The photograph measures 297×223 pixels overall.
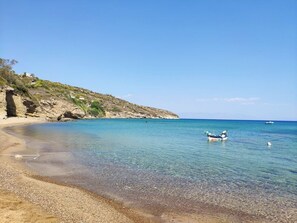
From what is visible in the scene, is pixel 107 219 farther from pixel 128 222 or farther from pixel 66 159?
pixel 66 159

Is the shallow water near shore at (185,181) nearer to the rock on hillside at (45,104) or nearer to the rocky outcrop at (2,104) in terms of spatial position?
the rocky outcrop at (2,104)

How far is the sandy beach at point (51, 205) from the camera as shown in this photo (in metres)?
9.78

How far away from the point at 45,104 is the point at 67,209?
10624cm

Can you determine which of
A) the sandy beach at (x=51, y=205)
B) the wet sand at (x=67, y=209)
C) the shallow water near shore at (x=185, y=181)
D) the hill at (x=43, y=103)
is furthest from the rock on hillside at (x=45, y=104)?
the wet sand at (x=67, y=209)

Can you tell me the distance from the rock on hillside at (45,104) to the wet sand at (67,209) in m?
62.9

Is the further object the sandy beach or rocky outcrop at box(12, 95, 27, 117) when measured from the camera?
rocky outcrop at box(12, 95, 27, 117)

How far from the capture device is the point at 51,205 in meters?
11.4

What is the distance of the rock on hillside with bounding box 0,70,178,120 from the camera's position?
8050 centimetres

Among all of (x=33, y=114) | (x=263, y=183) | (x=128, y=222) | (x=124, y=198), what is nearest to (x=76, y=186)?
(x=124, y=198)

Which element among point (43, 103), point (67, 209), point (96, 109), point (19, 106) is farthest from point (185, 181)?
point (96, 109)

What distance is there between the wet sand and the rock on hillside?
206ft

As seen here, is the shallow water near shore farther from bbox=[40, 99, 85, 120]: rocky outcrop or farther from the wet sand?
bbox=[40, 99, 85, 120]: rocky outcrop

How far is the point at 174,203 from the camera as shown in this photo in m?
13.3

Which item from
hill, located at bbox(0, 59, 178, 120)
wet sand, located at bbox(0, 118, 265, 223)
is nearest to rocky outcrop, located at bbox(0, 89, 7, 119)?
hill, located at bbox(0, 59, 178, 120)
